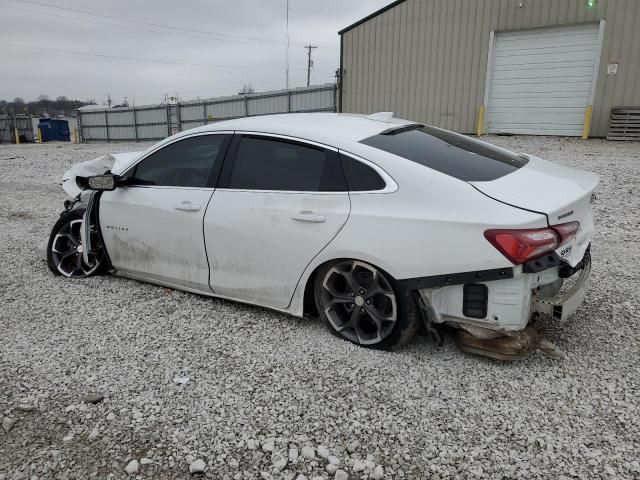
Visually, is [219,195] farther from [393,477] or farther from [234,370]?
[393,477]

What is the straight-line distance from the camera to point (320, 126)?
3631 mm

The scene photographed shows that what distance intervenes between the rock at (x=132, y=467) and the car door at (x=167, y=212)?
176cm

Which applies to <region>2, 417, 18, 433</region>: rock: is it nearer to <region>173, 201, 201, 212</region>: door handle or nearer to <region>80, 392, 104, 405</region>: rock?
<region>80, 392, 104, 405</region>: rock

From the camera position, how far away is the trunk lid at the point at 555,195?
2809mm

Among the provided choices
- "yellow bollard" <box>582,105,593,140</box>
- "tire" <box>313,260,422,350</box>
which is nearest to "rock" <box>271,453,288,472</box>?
"tire" <box>313,260,422,350</box>

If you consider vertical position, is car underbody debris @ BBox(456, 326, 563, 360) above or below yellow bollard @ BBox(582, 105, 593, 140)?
below

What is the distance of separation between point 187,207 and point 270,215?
80cm

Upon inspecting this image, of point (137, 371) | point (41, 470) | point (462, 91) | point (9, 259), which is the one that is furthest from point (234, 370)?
point (462, 91)

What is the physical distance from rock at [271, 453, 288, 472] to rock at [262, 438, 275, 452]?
0.18 feet

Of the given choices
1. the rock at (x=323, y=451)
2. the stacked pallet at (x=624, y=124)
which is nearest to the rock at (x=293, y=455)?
the rock at (x=323, y=451)

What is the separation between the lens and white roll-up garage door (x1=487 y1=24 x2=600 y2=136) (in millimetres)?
14969

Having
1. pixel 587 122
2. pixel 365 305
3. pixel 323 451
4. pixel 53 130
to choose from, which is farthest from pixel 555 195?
pixel 53 130

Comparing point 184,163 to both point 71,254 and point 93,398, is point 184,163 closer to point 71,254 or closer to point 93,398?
point 71,254

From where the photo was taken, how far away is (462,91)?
1697cm
